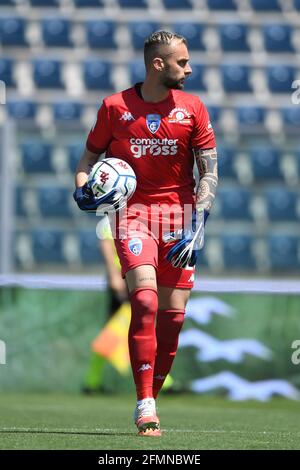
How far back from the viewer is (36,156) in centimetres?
1155

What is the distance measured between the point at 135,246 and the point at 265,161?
20.2 ft

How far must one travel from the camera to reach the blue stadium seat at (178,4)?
51.4 feet

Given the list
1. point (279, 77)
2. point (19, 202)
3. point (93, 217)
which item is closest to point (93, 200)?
point (93, 217)

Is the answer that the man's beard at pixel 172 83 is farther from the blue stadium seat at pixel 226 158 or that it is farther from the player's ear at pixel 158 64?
the blue stadium seat at pixel 226 158

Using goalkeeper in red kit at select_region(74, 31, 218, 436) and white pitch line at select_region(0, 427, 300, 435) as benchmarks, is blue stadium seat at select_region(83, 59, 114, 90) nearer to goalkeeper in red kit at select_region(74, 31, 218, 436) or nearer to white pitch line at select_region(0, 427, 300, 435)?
goalkeeper in red kit at select_region(74, 31, 218, 436)

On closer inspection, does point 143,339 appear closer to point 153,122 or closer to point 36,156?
point 153,122

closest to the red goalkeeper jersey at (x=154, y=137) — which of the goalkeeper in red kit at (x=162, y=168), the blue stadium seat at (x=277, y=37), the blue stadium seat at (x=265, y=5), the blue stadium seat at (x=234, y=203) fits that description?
the goalkeeper in red kit at (x=162, y=168)

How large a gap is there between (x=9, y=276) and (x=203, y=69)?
5.48 metres

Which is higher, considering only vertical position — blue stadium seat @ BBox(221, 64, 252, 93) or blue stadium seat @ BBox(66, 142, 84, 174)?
blue stadium seat @ BBox(221, 64, 252, 93)

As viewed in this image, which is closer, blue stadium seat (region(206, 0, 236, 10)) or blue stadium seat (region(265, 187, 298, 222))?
blue stadium seat (region(265, 187, 298, 222))

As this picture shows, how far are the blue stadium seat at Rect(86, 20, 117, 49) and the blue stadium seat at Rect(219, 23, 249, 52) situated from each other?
150 cm

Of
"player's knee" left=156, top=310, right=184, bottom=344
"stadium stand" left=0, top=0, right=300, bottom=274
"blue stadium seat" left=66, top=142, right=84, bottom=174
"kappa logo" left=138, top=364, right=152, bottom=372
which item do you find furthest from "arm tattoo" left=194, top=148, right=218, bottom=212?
"blue stadium seat" left=66, top=142, right=84, bottom=174

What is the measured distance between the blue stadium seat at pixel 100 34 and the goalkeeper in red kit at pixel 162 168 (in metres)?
9.44

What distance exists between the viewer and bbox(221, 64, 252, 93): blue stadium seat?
15.2 m
